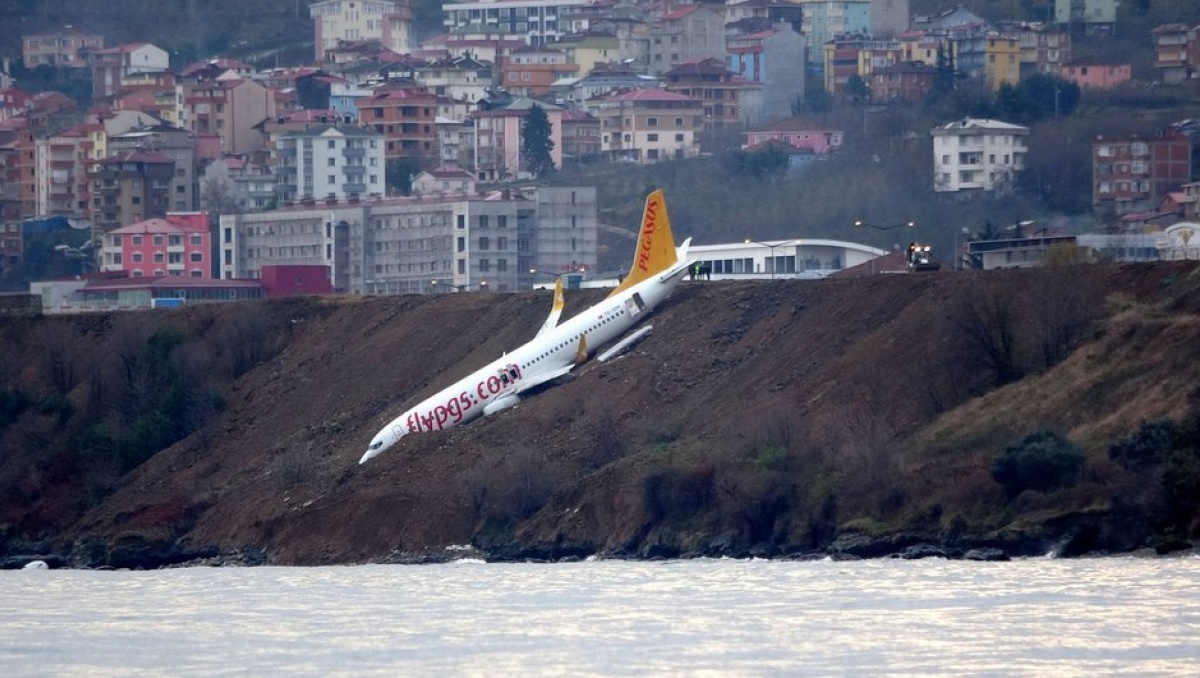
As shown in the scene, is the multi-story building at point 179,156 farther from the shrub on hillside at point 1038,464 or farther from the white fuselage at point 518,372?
the shrub on hillside at point 1038,464

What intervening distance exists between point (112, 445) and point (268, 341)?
10.7 metres

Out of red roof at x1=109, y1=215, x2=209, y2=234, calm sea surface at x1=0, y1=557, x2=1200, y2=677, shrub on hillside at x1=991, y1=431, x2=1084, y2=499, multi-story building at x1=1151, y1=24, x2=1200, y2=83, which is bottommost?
calm sea surface at x1=0, y1=557, x2=1200, y2=677

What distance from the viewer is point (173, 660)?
179 ft

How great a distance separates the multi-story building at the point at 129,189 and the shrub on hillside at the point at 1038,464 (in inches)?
4943

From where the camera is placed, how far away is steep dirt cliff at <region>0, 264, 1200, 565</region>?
250ft

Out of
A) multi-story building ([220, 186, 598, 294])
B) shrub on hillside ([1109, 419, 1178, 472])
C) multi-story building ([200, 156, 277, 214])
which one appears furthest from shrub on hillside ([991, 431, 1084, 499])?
multi-story building ([200, 156, 277, 214])

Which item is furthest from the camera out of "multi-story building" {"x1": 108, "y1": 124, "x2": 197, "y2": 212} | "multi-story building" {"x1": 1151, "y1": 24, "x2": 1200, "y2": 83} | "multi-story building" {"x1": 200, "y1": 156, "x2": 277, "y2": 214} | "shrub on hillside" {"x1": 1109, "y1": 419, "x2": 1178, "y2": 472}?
"multi-story building" {"x1": 108, "y1": 124, "x2": 197, "y2": 212}

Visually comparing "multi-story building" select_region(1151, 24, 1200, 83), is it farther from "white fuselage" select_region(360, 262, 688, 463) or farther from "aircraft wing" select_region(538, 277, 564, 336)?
"white fuselage" select_region(360, 262, 688, 463)

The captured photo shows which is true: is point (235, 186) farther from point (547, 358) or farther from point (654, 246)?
point (547, 358)

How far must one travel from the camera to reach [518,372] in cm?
9338

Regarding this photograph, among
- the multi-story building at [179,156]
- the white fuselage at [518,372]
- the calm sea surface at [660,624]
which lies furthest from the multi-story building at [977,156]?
the calm sea surface at [660,624]

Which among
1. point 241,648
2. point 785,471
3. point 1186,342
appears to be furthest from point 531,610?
point 1186,342

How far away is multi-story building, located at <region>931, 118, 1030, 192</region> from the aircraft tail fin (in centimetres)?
7147

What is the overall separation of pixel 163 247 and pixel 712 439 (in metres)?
91.1
